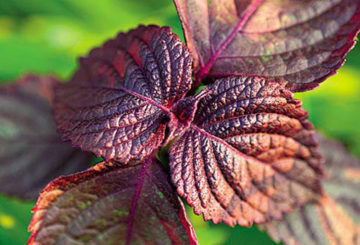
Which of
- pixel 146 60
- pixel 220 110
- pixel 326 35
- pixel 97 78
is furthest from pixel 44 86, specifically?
pixel 326 35

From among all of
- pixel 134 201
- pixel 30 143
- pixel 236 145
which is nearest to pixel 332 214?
pixel 236 145

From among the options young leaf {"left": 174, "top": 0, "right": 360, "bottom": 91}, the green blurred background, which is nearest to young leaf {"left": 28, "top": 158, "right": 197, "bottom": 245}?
young leaf {"left": 174, "top": 0, "right": 360, "bottom": 91}

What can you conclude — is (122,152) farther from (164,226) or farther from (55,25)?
(55,25)

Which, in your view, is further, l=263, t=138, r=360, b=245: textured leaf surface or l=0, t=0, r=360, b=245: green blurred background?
l=0, t=0, r=360, b=245: green blurred background

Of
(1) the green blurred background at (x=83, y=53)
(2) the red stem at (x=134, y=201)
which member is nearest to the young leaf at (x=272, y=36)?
(2) the red stem at (x=134, y=201)

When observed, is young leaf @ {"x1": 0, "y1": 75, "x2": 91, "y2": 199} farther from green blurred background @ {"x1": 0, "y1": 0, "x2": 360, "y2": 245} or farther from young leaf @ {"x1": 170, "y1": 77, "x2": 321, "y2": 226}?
young leaf @ {"x1": 170, "y1": 77, "x2": 321, "y2": 226}

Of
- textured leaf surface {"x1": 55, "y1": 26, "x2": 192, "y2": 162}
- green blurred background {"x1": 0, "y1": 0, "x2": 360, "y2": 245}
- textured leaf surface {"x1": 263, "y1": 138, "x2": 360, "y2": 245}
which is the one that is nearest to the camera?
textured leaf surface {"x1": 55, "y1": 26, "x2": 192, "y2": 162}

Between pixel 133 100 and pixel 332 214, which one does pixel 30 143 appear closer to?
pixel 133 100
